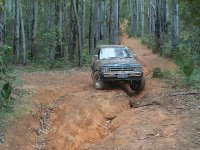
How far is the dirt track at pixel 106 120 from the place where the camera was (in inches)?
434

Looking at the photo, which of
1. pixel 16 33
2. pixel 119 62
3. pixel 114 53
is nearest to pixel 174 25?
pixel 114 53

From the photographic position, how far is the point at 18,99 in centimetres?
1370

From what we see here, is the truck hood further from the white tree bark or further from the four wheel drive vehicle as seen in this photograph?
the white tree bark

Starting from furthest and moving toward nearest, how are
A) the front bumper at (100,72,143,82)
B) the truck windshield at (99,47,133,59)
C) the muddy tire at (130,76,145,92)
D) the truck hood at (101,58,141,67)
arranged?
the truck windshield at (99,47,133,59) → the muddy tire at (130,76,145,92) → the truck hood at (101,58,141,67) → the front bumper at (100,72,143,82)

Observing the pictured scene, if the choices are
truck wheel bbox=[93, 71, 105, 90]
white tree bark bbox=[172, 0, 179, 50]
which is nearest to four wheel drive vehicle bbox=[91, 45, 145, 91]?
truck wheel bbox=[93, 71, 105, 90]

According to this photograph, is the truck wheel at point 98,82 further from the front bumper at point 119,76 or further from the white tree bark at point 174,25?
the white tree bark at point 174,25

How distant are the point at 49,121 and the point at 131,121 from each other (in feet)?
8.74

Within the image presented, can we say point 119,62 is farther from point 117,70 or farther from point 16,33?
point 16,33

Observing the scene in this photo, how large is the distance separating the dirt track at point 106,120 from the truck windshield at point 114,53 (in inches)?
51.3

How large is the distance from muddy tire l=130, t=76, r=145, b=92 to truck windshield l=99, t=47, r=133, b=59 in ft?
4.07

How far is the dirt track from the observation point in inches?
434

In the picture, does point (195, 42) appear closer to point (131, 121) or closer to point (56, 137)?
point (131, 121)

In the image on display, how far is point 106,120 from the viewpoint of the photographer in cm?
1363

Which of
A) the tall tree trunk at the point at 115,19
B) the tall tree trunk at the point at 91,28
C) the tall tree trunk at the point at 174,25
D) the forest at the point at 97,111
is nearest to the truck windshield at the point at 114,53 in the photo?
the forest at the point at 97,111
